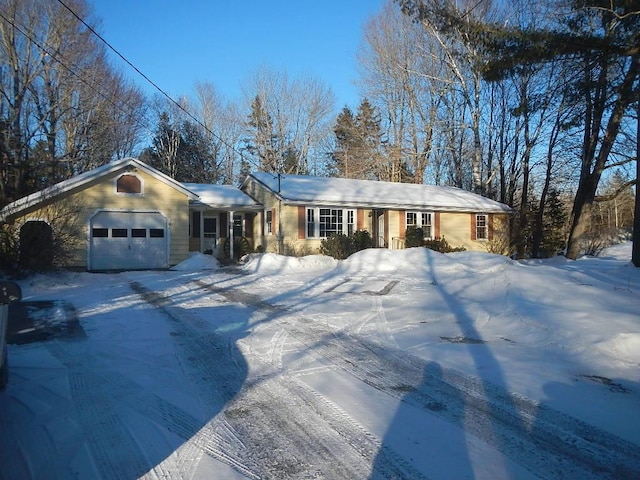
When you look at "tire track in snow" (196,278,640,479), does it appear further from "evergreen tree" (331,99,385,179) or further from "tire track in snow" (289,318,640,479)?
"evergreen tree" (331,99,385,179)

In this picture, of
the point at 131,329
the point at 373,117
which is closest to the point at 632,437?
the point at 131,329

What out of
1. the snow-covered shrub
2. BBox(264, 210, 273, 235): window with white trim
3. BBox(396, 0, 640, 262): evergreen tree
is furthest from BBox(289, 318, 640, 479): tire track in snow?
the snow-covered shrub

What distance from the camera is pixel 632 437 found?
12.4 feet

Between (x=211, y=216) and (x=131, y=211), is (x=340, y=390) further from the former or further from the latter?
(x=211, y=216)

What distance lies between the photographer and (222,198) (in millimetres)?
23844

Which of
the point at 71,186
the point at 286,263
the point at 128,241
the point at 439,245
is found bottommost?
the point at 286,263

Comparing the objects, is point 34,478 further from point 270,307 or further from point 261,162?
point 261,162

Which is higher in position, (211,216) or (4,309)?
(211,216)

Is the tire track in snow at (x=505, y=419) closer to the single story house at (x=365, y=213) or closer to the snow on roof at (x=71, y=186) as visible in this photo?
the snow on roof at (x=71, y=186)

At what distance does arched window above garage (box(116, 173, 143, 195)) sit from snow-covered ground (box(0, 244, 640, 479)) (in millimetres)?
10056

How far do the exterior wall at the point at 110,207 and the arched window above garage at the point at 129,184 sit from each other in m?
0.13

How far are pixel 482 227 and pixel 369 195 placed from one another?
7.27m

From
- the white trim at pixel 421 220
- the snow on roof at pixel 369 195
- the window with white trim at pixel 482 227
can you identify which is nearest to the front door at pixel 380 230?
the snow on roof at pixel 369 195

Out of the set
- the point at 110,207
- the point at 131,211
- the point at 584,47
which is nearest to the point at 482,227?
the point at 584,47
